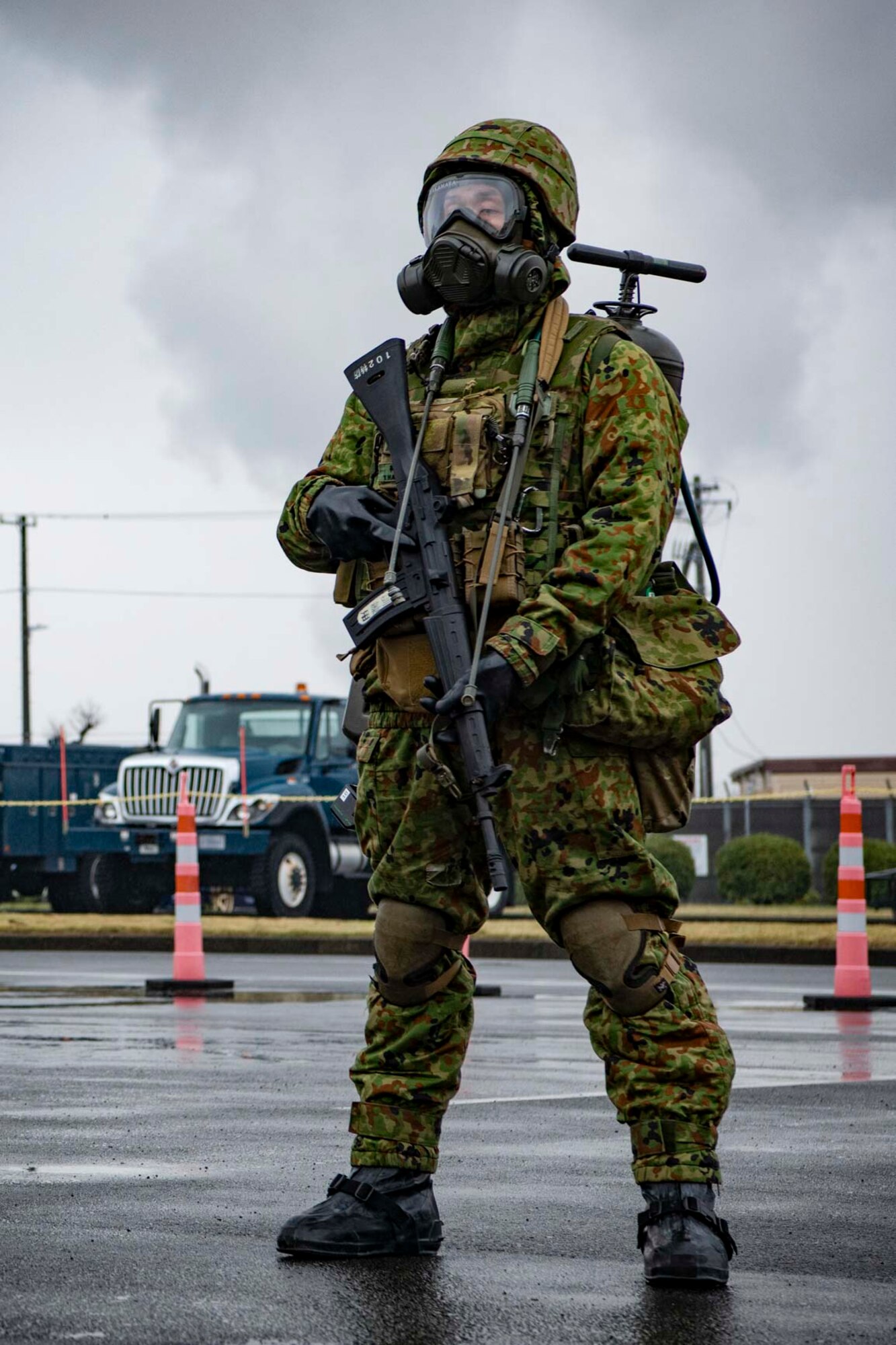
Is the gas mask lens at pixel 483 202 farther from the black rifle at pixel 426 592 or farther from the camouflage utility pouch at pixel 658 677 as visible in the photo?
the camouflage utility pouch at pixel 658 677

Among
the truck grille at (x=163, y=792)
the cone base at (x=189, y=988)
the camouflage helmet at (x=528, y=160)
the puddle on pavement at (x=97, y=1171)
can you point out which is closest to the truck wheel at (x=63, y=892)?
the truck grille at (x=163, y=792)

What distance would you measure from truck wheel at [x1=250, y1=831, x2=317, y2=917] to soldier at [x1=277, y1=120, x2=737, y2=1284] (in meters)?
18.3

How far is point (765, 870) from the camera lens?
30.5 meters

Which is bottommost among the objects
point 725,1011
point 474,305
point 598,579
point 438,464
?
point 725,1011

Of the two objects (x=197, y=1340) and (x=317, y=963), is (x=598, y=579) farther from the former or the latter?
(x=317, y=963)

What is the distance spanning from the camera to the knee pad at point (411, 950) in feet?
13.3

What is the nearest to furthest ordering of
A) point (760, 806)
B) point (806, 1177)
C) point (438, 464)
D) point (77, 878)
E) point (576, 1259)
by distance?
point (576, 1259)
point (438, 464)
point (806, 1177)
point (77, 878)
point (760, 806)

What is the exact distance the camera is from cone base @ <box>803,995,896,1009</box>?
11.0m

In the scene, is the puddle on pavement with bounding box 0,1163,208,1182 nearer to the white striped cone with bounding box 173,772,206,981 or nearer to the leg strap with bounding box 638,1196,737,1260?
the leg strap with bounding box 638,1196,737,1260

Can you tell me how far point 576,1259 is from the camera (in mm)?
3891

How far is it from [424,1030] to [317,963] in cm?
1239

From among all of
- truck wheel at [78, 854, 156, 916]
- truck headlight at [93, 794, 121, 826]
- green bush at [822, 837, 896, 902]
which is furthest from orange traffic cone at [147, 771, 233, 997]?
green bush at [822, 837, 896, 902]

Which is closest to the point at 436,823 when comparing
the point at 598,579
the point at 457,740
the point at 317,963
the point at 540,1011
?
the point at 457,740

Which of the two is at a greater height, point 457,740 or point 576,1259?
point 457,740
